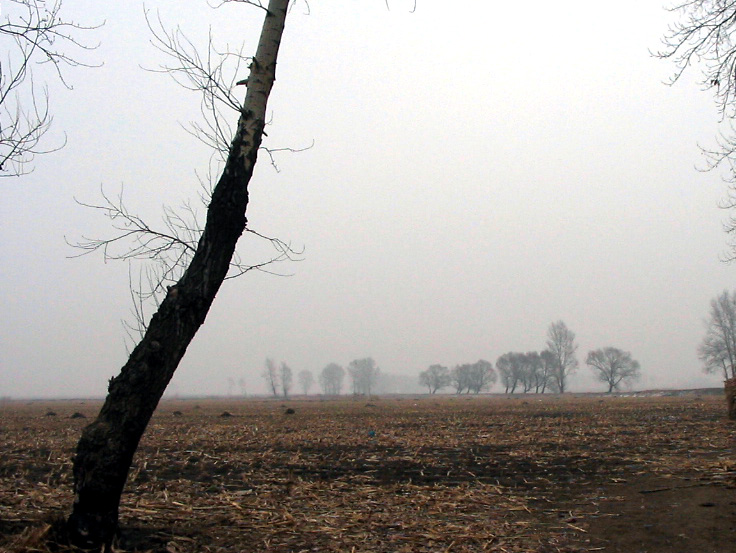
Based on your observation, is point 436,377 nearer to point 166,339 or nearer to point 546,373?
point 546,373

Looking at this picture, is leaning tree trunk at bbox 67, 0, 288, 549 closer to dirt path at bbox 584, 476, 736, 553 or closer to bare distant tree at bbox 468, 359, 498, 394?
dirt path at bbox 584, 476, 736, 553

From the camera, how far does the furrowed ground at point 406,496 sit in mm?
5438

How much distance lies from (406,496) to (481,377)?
162 m

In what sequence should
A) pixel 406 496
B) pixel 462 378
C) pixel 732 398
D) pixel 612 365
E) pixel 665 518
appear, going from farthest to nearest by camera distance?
1. pixel 462 378
2. pixel 612 365
3. pixel 732 398
4. pixel 406 496
5. pixel 665 518

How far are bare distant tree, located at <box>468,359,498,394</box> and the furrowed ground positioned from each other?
154459mm

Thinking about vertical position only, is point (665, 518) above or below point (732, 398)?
below

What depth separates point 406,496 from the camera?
24.9 feet

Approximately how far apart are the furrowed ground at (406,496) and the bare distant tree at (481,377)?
154m

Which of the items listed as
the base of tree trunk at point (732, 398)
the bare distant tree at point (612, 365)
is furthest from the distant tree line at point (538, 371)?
the base of tree trunk at point (732, 398)

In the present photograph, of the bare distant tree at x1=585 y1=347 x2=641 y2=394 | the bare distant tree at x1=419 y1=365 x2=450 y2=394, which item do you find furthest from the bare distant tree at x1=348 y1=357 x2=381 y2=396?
the bare distant tree at x1=585 y1=347 x2=641 y2=394

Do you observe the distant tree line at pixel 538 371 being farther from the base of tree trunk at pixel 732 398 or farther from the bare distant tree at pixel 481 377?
the base of tree trunk at pixel 732 398

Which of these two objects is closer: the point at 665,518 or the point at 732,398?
the point at 665,518

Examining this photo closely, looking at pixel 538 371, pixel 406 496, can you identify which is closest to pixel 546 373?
pixel 538 371

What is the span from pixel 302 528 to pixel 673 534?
12.1 ft
